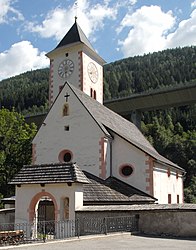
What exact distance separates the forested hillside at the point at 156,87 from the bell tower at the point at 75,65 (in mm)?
21689

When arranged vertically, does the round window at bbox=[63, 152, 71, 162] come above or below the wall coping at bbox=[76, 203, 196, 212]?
above

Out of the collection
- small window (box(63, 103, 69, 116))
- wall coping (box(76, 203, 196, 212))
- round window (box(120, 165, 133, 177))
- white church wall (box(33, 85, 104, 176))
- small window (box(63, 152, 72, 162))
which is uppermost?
small window (box(63, 103, 69, 116))

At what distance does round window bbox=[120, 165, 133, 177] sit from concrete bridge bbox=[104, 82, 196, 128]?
26.0 m

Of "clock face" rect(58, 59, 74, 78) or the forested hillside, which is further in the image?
the forested hillside

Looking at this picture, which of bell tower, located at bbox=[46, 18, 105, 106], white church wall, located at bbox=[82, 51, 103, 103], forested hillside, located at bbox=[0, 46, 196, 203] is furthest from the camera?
forested hillside, located at bbox=[0, 46, 196, 203]

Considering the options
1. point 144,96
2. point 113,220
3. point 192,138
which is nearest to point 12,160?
point 113,220

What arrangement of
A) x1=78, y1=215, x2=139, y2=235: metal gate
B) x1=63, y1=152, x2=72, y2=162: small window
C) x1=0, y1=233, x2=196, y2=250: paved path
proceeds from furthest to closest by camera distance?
x1=63, y1=152, x2=72, y2=162: small window → x1=78, y1=215, x2=139, y2=235: metal gate → x1=0, y1=233, x2=196, y2=250: paved path

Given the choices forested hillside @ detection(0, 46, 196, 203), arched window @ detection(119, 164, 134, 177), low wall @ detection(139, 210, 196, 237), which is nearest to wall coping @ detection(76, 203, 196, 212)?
low wall @ detection(139, 210, 196, 237)

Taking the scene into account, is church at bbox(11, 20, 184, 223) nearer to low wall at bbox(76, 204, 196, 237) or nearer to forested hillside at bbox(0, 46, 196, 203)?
low wall at bbox(76, 204, 196, 237)

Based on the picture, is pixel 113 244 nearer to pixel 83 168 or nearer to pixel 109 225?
pixel 109 225

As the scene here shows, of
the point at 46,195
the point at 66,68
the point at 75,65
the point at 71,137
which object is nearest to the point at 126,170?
the point at 71,137

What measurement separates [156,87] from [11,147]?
90.1m

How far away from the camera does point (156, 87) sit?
122375mm

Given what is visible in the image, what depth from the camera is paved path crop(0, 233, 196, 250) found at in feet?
46.3
